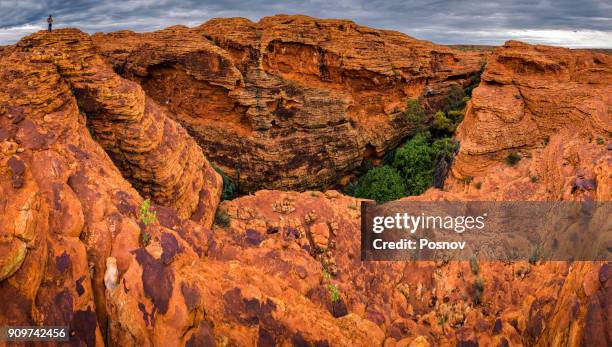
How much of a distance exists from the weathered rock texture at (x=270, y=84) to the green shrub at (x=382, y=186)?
2.80m

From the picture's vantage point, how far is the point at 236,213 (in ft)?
40.6

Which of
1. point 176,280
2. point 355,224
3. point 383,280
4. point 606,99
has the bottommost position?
point 383,280

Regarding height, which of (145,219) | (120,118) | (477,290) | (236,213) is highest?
(120,118)

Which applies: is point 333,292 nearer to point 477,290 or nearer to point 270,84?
Answer: point 477,290

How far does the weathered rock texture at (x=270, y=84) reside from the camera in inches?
893

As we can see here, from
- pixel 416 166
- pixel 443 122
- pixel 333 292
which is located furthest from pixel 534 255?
pixel 443 122

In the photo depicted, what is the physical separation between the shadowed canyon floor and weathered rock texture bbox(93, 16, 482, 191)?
184 mm

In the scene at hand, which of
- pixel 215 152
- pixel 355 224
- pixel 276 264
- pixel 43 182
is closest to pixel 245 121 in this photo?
pixel 215 152

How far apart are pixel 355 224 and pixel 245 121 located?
1263 centimetres

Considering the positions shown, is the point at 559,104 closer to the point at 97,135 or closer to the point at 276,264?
the point at 276,264

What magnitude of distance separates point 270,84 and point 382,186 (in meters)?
9.11

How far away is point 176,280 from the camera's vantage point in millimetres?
6473

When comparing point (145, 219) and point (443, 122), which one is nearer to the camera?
point (145, 219)

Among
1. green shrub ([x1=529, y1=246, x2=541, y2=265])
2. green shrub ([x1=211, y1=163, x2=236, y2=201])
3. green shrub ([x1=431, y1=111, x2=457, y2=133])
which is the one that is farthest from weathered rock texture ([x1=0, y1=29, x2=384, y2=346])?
green shrub ([x1=431, y1=111, x2=457, y2=133])
